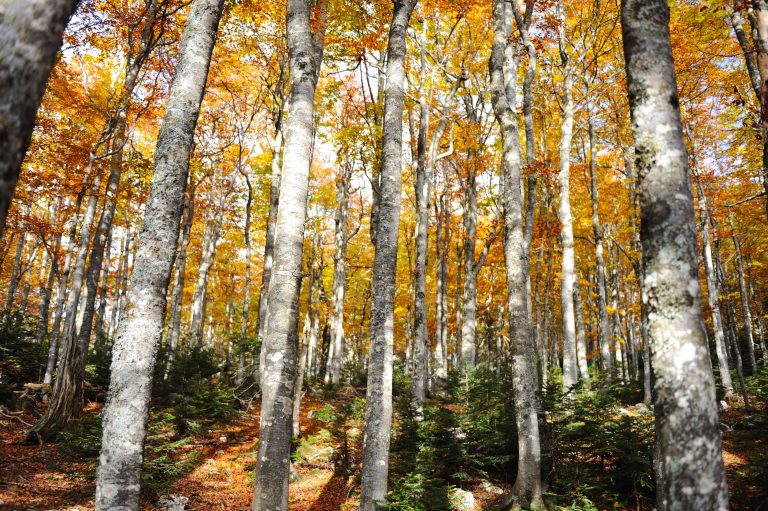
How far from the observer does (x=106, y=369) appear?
12031 millimetres

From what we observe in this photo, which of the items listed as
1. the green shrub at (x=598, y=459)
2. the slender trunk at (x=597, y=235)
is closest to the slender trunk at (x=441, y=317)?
the slender trunk at (x=597, y=235)

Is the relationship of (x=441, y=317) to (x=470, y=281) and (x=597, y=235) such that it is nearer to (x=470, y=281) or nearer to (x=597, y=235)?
(x=470, y=281)

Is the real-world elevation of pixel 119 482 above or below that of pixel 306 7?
below

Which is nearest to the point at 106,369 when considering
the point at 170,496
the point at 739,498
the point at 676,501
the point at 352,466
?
the point at 170,496

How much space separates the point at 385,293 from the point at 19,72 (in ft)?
15.5

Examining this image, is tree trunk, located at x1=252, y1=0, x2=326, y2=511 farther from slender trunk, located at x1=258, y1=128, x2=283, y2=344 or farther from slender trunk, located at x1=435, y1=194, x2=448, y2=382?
slender trunk, located at x1=435, y1=194, x2=448, y2=382

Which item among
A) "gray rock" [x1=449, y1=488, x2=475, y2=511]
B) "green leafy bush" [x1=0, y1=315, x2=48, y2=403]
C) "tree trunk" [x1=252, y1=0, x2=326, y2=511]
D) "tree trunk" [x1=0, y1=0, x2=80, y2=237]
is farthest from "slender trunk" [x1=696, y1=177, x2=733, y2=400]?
"green leafy bush" [x1=0, y1=315, x2=48, y2=403]

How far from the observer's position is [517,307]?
6.97 m

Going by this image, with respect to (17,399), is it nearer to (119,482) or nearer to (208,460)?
(208,460)

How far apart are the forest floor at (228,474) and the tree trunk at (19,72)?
5.70 m

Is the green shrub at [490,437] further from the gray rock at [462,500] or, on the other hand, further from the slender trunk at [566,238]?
the slender trunk at [566,238]

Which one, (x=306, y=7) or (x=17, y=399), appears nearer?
(x=306, y=7)

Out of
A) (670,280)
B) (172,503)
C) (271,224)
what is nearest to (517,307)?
(670,280)

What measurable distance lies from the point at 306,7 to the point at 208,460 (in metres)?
8.87
